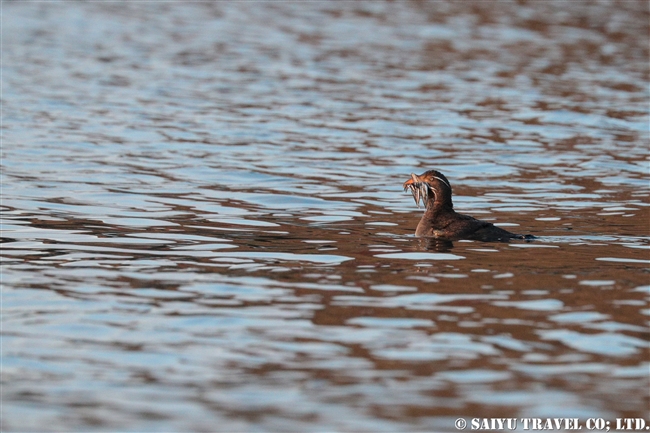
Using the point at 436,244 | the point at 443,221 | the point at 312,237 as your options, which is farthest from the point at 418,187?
the point at 312,237

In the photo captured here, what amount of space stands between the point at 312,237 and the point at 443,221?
4.88 feet

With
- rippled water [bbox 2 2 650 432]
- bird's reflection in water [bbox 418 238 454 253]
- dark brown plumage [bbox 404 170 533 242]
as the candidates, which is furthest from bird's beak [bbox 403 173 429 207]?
bird's reflection in water [bbox 418 238 454 253]

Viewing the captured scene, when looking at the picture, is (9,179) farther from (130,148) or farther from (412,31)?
(412,31)

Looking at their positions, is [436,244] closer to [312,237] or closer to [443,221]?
[443,221]

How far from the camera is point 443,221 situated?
12383 millimetres

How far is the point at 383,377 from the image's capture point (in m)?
7.32

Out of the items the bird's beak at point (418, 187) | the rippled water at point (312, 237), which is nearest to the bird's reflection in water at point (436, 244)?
the rippled water at point (312, 237)

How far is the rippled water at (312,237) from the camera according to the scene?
7148mm

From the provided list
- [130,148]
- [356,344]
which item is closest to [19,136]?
[130,148]

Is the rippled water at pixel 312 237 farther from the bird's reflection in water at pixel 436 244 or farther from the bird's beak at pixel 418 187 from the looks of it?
the bird's beak at pixel 418 187

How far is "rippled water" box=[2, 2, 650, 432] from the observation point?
715 centimetres

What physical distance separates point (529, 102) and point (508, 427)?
19.1 m

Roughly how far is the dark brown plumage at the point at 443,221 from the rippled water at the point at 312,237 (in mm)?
351

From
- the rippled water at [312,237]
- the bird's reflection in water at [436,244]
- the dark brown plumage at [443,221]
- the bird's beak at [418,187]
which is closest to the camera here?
the rippled water at [312,237]
